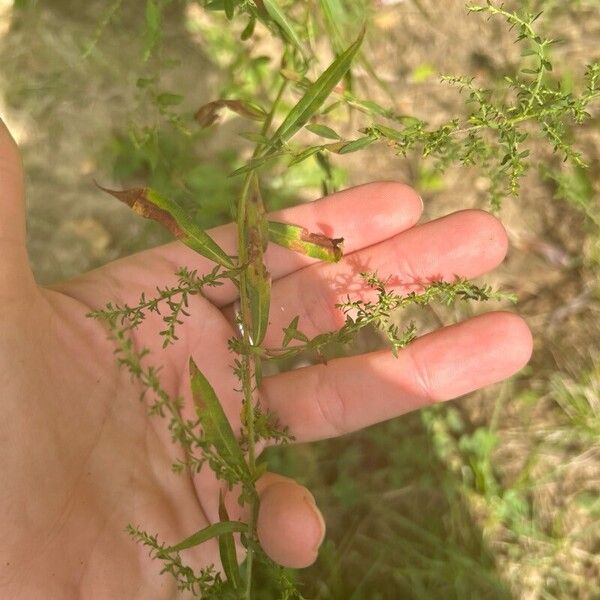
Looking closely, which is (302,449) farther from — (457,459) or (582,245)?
(582,245)

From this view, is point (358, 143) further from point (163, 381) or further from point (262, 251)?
point (163, 381)

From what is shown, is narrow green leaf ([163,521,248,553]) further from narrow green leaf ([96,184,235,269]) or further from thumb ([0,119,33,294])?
thumb ([0,119,33,294])

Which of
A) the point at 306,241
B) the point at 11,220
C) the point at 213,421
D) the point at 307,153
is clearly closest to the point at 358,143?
the point at 307,153

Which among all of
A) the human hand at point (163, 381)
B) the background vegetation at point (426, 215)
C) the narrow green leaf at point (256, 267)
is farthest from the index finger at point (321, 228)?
the background vegetation at point (426, 215)

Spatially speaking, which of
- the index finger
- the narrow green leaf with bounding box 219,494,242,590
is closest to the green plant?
the narrow green leaf with bounding box 219,494,242,590

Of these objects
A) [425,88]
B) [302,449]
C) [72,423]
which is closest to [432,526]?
[302,449]

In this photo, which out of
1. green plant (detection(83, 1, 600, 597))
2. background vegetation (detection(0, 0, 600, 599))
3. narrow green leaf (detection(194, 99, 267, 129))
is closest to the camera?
green plant (detection(83, 1, 600, 597))
